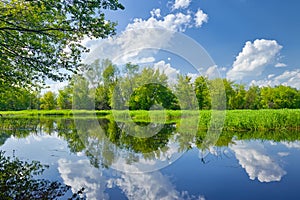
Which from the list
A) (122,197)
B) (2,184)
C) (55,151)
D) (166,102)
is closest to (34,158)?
(55,151)

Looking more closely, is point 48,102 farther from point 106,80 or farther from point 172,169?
point 172,169

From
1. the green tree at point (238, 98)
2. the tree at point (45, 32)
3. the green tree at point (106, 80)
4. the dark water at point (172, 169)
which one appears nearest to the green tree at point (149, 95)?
the green tree at point (106, 80)

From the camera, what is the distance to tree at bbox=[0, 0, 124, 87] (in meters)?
5.57

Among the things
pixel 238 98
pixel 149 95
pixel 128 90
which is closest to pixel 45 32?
pixel 128 90

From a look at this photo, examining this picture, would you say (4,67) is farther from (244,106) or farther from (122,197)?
(244,106)

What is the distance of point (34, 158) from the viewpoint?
8.00m

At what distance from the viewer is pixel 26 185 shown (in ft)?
17.0

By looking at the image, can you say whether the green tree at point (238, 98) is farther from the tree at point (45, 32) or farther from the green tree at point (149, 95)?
the tree at point (45, 32)

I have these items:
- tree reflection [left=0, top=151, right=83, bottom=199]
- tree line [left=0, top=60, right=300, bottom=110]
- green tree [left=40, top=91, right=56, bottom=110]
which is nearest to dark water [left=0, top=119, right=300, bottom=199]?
tree reflection [left=0, top=151, right=83, bottom=199]

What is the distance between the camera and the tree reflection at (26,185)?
15.3ft

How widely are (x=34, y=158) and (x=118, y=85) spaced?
5500mm

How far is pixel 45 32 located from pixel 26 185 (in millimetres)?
3840

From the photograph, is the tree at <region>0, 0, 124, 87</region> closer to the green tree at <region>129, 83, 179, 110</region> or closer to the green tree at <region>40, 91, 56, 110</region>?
the green tree at <region>129, 83, 179, 110</region>

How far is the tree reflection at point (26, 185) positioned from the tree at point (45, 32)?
2666mm
